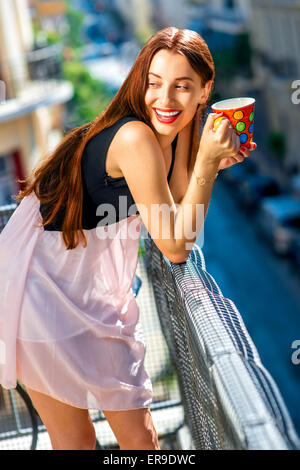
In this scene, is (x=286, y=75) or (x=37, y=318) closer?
(x=37, y=318)

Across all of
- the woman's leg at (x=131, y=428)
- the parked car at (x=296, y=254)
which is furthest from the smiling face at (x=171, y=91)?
the parked car at (x=296, y=254)

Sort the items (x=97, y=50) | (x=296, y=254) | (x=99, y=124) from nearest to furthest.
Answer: (x=99, y=124) → (x=296, y=254) → (x=97, y=50)

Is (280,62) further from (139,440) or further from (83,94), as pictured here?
(139,440)

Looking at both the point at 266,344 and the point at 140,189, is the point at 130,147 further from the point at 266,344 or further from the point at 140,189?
the point at 266,344

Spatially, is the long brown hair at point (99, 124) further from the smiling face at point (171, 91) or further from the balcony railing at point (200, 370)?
the balcony railing at point (200, 370)

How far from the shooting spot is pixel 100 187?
2.05m

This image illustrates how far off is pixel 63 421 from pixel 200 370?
0.48 meters

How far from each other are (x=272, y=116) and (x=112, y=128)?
24.7 m

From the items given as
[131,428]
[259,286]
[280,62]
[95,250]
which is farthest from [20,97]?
[280,62]

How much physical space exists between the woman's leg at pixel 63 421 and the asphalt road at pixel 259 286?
390 inches

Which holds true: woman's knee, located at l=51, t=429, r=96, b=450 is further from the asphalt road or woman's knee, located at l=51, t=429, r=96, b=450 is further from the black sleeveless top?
the asphalt road

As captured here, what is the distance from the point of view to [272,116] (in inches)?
1024
